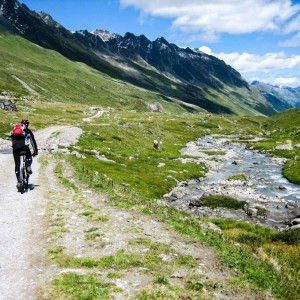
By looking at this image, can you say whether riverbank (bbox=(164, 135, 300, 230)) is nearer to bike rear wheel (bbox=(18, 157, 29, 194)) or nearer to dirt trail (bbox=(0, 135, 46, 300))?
bike rear wheel (bbox=(18, 157, 29, 194))

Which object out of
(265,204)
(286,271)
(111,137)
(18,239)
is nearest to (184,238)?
(286,271)

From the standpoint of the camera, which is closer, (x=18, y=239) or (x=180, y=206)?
(x=18, y=239)

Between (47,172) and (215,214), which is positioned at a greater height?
(47,172)

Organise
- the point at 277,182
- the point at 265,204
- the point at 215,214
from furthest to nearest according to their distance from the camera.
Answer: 1. the point at 277,182
2. the point at 265,204
3. the point at 215,214

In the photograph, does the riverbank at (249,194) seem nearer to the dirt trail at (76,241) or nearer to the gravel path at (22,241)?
the dirt trail at (76,241)

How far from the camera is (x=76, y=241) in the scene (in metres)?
16.0

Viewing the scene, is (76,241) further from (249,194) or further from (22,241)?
(249,194)

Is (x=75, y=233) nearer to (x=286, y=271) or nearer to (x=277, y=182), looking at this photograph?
(x=286, y=271)

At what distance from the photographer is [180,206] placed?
43.8 metres

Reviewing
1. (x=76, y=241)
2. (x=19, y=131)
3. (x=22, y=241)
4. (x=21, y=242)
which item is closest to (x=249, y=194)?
(x=19, y=131)

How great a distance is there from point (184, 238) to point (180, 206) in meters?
26.9

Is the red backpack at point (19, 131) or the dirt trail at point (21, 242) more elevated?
the red backpack at point (19, 131)

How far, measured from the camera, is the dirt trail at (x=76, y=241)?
468 inches

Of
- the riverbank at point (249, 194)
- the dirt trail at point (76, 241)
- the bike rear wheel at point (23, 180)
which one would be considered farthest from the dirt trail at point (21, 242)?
the riverbank at point (249, 194)
